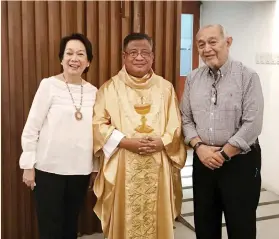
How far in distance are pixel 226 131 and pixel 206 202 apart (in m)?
0.43

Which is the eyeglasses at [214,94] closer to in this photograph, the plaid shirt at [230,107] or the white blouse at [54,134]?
the plaid shirt at [230,107]

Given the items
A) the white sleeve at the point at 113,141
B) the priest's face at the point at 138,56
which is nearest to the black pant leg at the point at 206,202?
the white sleeve at the point at 113,141

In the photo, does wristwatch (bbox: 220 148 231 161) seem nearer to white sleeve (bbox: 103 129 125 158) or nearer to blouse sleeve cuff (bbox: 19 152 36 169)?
white sleeve (bbox: 103 129 125 158)

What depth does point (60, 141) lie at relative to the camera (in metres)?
2.00

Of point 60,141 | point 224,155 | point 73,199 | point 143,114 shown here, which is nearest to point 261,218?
point 224,155

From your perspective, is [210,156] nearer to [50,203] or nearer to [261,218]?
[50,203]

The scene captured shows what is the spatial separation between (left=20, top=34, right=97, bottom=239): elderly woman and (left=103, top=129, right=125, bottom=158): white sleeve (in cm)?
9

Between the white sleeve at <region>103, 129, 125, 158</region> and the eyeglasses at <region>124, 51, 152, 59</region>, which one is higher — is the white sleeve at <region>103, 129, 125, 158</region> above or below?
below

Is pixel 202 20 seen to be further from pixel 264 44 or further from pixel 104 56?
pixel 104 56

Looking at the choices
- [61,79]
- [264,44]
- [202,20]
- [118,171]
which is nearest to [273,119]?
[264,44]

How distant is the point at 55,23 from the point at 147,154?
1.11 m

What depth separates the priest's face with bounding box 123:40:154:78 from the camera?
2.13 meters

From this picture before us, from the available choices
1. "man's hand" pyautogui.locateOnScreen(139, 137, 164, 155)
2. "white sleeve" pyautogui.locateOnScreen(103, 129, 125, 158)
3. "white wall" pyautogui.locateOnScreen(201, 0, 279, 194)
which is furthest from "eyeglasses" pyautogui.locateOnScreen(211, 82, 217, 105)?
"white wall" pyautogui.locateOnScreen(201, 0, 279, 194)

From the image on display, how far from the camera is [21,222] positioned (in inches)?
105
